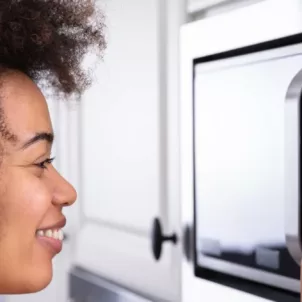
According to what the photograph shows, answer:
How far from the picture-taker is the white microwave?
0.51 meters

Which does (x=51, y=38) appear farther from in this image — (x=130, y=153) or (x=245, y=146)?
(x=130, y=153)

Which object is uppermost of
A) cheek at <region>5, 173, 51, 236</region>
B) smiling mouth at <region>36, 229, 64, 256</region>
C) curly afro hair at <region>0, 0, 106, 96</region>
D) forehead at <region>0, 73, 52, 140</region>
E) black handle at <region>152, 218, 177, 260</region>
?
curly afro hair at <region>0, 0, 106, 96</region>

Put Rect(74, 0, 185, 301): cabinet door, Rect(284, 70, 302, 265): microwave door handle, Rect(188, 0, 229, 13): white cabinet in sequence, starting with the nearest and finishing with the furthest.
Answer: Rect(284, 70, 302, 265): microwave door handle → Rect(188, 0, 229, 13): white cabinet → Rect(74, 0, 185, 301): cabinet door

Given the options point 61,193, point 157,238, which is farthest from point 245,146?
point 157,238

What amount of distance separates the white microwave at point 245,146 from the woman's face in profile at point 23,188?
161mm

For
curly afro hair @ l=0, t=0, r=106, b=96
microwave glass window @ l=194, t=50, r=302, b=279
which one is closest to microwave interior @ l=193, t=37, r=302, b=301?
microwave glass window @ l=194, t=50, r=302, b=279

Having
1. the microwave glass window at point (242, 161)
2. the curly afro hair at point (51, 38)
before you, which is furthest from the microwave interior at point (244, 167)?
the curly afro hair at point (51, 38)

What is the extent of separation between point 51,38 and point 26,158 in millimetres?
116

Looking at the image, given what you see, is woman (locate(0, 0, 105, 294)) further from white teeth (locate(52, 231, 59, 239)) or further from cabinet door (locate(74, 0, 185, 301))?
cabinet door (locate(74, 0, 185, 301))

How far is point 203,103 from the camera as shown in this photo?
0.62 metres

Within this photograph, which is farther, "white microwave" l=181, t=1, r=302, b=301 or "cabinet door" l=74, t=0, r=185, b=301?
"cabinet door" l=74, t=0, r=185, b=301

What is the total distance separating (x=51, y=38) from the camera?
22.1 inches

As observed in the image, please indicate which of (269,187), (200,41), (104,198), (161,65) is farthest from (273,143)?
(104,198)

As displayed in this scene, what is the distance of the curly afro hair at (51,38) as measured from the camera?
526 mm
